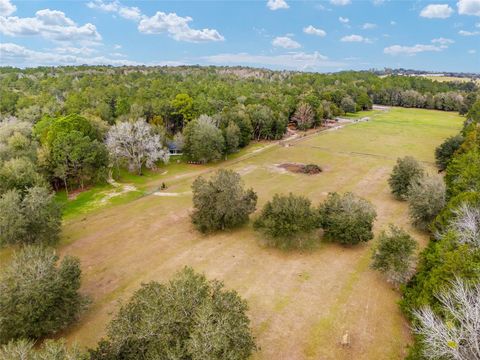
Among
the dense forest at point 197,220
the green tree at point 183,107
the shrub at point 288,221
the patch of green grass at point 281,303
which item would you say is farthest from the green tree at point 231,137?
the patch of green grass at point 281,303

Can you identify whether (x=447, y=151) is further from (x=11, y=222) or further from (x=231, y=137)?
(x=11, y=222)

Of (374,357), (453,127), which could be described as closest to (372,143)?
(453,127)

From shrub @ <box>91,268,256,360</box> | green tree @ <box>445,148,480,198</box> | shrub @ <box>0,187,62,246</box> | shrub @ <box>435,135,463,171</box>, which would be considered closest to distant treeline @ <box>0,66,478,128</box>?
Answer: shrub @ <box>435,135,463,171</box>

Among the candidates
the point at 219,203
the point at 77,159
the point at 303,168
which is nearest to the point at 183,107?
the point at 303,168

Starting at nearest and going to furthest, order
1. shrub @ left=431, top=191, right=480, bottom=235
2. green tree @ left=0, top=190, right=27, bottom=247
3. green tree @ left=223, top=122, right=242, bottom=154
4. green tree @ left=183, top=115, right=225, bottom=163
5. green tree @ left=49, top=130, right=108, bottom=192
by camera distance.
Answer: shrub @ left=431, top=191, right=480, bottom=235 → green tree @ left=0, top=190, right=27, bottom=247 → green tree @ left=49, top=130, right=108, bottom=192 → green tree @ left=183, top=115, right=225, bottom=163 → green tree @ left=223, top=122, right=242, bottom=154

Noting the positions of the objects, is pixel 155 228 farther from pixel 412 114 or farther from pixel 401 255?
pixel 412 114

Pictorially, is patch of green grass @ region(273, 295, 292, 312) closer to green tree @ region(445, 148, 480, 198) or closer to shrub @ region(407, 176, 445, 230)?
shrub @ region(407, 176, 445, 230)
